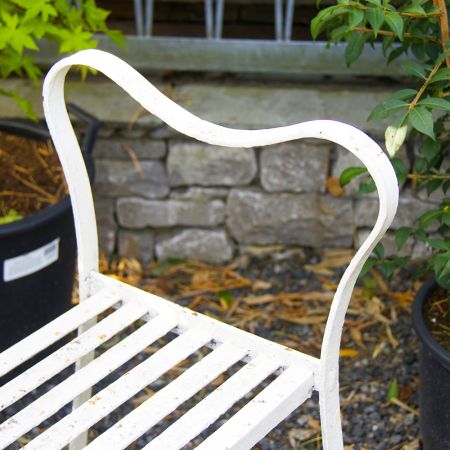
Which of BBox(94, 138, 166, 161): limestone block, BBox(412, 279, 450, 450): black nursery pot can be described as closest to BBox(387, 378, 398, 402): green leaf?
BBox(412, 279, 450, 450): black nursery pot

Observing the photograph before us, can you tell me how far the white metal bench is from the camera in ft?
4.70

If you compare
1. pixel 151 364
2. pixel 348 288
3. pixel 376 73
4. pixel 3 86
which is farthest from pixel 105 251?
pixel 348 288

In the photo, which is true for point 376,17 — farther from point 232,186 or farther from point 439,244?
point 232,186

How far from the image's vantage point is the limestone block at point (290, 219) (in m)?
2.64

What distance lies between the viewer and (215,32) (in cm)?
256

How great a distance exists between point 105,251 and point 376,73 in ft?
3.21

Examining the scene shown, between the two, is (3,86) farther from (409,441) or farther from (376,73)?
(409,441)

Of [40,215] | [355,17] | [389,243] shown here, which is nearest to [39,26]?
[40,215]

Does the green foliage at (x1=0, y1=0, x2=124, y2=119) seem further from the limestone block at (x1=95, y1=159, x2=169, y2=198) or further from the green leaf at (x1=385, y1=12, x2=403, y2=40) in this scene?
the green leaf at (x1=385, y1=12, x2=403, y2=40)

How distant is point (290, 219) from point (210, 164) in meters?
0.29

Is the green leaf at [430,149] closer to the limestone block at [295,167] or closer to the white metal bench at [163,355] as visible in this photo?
the white metal bench at [163,355]

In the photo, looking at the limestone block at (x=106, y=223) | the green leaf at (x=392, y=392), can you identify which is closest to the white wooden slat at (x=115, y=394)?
the green leaf at (x=392, y=392)

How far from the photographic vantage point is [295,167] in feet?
8.49

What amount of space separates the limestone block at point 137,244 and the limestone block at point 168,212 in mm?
39
